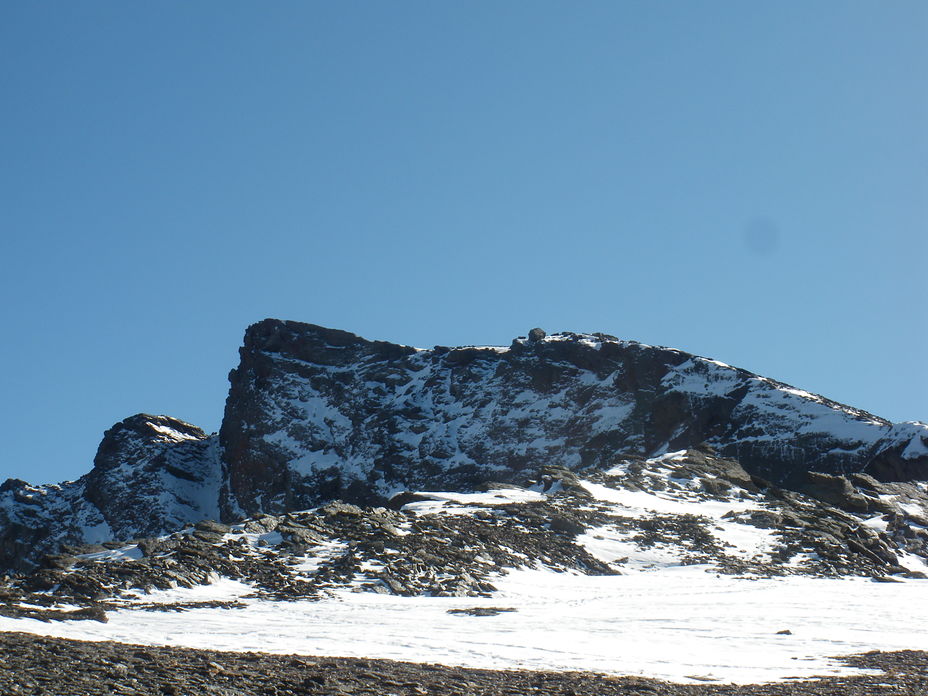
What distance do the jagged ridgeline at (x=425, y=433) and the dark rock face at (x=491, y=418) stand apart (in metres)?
0.27

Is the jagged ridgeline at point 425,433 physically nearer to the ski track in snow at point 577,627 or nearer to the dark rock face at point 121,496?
the dark rock face at point 121,496

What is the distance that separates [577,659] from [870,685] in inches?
176

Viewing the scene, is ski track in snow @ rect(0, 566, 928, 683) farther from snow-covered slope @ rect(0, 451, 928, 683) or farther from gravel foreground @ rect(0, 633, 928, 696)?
gravel foreground @ rect(0, 633, 928, 696)

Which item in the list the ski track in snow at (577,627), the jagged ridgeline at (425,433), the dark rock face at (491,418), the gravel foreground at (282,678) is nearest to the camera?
the gravel foreground at (282,678)

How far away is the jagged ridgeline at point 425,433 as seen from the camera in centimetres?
9525

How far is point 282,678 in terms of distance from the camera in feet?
36.1

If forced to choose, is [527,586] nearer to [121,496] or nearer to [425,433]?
[425,433]

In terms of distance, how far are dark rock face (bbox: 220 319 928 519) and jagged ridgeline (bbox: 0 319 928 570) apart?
0.90 feet

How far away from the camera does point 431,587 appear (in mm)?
26734

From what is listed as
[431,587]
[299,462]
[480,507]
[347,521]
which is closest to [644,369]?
[299,462]

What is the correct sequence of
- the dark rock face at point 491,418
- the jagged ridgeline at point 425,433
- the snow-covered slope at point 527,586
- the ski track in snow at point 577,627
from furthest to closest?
the jagged ridgeline at point 425,433 → the dark rock face at point 491,418 → the snow-covered slope at point 527,586 → the ski track in snow at point 577,627

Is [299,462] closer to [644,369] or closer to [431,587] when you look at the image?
[644,369]

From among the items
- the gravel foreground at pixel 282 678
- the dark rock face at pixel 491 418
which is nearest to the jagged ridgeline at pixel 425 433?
the dark rock face at pixel 491 418

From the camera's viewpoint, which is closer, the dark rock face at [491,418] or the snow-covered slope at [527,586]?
the snow-covered slope at [527,586]
